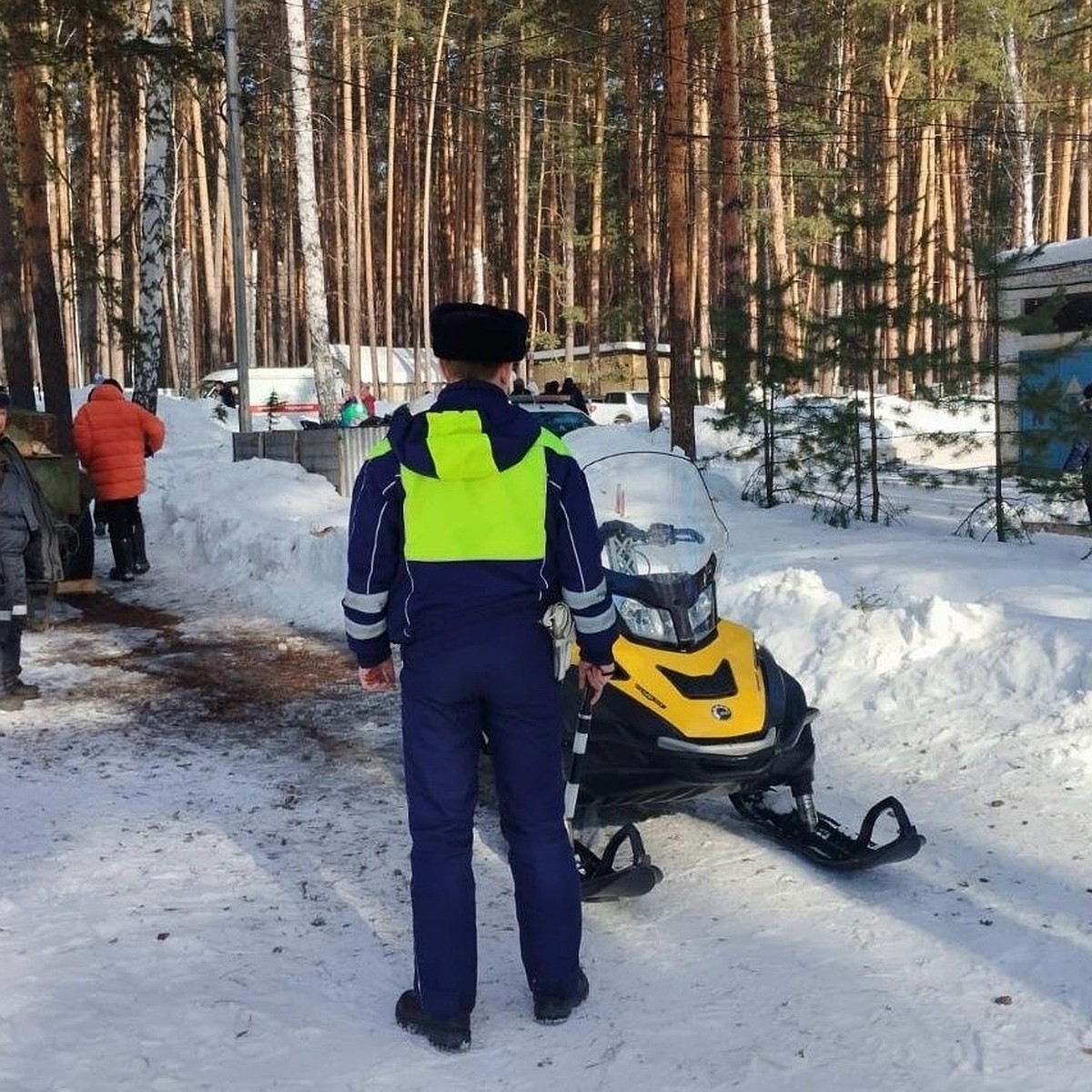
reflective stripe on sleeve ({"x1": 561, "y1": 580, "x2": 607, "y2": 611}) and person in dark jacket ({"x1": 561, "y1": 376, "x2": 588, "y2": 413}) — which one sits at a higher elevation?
person in dark jacket ({"x1": 561, "y1": 376, "x2": 588, "y2": 413})

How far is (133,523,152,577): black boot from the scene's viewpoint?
40.4 ft

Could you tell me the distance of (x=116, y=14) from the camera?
55.2 ft

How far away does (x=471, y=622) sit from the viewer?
3.28 m

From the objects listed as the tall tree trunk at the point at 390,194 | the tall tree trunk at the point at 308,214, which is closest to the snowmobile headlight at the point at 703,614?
the tall tree trunk at the point at 308,214

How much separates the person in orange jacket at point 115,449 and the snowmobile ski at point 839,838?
8561 millimetres

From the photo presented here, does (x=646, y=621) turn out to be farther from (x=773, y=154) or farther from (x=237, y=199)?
(x=773, y=154)

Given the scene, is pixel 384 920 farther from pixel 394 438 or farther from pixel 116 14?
pixel 116 14

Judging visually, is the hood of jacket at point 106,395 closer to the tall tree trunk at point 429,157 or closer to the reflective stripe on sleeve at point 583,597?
the reflective stripe on sleeve at point 583,597

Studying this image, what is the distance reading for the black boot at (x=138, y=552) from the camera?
40.4 feet

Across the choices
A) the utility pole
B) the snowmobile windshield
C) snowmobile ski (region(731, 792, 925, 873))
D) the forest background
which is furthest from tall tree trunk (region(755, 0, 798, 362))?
snowmobile ski (region(731, 792, 925, 873))

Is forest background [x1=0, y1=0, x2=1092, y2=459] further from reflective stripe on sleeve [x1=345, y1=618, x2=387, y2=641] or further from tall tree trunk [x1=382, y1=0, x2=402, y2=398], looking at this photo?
reflective stripe on sleeve [x1=345, y1=618, x2=387, y2=641]

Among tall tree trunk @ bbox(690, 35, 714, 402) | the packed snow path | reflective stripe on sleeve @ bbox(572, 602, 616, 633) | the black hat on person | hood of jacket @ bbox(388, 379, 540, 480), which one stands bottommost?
the packed snow path

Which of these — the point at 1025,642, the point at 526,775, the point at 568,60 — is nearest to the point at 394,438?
the point at 526,775

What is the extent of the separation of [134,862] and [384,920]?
3.74ft
